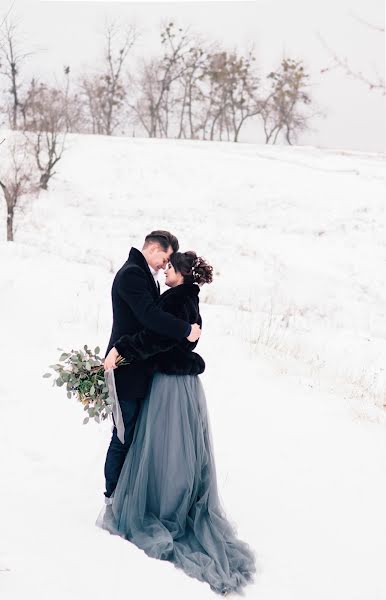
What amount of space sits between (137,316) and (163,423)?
775mm

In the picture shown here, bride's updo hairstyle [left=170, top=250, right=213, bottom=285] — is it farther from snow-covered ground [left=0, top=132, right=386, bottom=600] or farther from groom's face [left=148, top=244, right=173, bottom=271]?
snow-covered ground [left=0, top=132, right=386, bottom=600]

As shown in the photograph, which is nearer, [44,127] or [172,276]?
[172,276]

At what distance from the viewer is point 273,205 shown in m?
25.8

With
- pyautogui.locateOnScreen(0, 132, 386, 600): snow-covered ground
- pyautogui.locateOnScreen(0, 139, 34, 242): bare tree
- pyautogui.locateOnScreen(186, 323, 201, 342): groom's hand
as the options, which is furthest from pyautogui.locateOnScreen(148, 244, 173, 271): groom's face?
pyautogui.locateOnScreen(0, 139, 34, 242): bare tree

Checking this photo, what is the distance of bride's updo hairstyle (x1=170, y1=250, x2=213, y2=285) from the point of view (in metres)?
3.85

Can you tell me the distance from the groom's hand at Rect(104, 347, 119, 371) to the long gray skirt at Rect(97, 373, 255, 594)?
12.9 inches

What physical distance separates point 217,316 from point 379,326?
7428mm

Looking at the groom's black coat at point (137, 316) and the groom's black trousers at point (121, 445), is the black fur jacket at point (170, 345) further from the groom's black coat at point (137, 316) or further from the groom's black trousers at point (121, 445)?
the groom's black trousers at point (121, 445)

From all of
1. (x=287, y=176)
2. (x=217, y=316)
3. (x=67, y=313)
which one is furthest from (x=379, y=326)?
(x=287, y=176)

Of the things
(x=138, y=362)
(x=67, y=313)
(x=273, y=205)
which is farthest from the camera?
(x=273, y=205)

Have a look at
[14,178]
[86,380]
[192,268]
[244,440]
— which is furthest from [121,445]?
[14,178]

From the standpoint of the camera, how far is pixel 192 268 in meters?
3.86

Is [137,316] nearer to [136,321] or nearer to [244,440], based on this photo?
[136,321]

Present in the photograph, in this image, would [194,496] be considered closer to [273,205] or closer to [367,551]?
[367,551]
